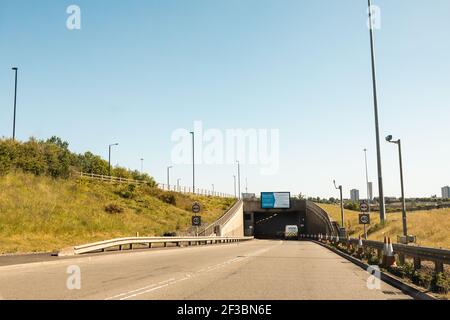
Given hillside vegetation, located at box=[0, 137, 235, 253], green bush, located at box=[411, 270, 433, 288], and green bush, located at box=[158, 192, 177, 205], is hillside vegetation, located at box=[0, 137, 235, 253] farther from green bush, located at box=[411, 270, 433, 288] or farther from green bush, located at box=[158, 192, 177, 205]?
green bush, located at box=[411, 270, 433, 288]

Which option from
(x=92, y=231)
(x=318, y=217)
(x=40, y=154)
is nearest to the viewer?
(x=92, y=231)

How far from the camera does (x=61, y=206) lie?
48.0 meters

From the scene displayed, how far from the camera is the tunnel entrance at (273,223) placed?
4626 inches

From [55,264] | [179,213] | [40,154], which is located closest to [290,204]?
[179,213]

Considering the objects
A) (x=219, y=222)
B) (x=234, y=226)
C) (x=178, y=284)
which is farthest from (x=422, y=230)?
(x=234, y=226)

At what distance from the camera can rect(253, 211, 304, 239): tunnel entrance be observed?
117500mm

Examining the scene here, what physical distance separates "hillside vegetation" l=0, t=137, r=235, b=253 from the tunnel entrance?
40030 mm

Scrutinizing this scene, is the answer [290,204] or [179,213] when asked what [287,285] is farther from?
[290,204]

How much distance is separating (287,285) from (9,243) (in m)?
22.6

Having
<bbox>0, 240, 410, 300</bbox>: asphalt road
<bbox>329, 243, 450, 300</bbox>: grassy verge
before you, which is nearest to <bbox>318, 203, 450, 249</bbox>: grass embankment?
<bbox>329, 243, 450, 300</bbox>: grassy verge

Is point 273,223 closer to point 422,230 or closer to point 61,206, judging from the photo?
point 61,206

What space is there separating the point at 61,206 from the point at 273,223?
80373 millimetres

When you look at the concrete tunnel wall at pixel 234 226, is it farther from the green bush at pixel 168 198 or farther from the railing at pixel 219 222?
the green bush at pixel 168 198

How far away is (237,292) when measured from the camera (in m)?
11.9
